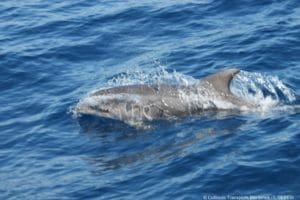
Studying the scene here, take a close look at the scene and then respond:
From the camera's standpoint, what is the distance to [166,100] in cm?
1738

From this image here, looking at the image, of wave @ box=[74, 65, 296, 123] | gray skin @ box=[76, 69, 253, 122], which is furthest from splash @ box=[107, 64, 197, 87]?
gray skin @ box=[76, 69, 253, 122]

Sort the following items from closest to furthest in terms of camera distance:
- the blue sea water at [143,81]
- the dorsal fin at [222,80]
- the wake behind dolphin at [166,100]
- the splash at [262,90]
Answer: the blue sea water at [143,81], the dorsal fin at [222,80], the wake behind dolphin at [166,100], the splash at [262,90]

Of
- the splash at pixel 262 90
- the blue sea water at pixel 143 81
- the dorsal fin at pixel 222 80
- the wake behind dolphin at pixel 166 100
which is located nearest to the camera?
the blue sea water at pixel 143 81

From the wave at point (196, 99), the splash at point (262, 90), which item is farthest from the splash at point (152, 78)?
the splash at point (262, 90)

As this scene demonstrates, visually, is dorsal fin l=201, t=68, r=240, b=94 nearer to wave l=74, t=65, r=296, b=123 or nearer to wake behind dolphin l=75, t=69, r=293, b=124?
wake behind dolphin l=75, t=69, r=293, b=124

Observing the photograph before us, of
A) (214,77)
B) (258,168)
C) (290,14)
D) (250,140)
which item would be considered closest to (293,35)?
(290,14)

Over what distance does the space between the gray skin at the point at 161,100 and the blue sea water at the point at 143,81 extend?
0.34 m

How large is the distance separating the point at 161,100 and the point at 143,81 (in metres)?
1.82

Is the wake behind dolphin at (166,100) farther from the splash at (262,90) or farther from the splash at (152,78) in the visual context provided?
the splash at (152,78)

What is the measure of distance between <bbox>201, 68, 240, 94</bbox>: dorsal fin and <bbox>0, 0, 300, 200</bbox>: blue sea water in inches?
28.4

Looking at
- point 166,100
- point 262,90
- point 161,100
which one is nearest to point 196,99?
point 166,100

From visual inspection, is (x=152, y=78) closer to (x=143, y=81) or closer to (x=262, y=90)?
(x=143, y=81)

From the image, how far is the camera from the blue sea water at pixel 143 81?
46.7ft

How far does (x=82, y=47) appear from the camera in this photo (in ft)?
72.5
